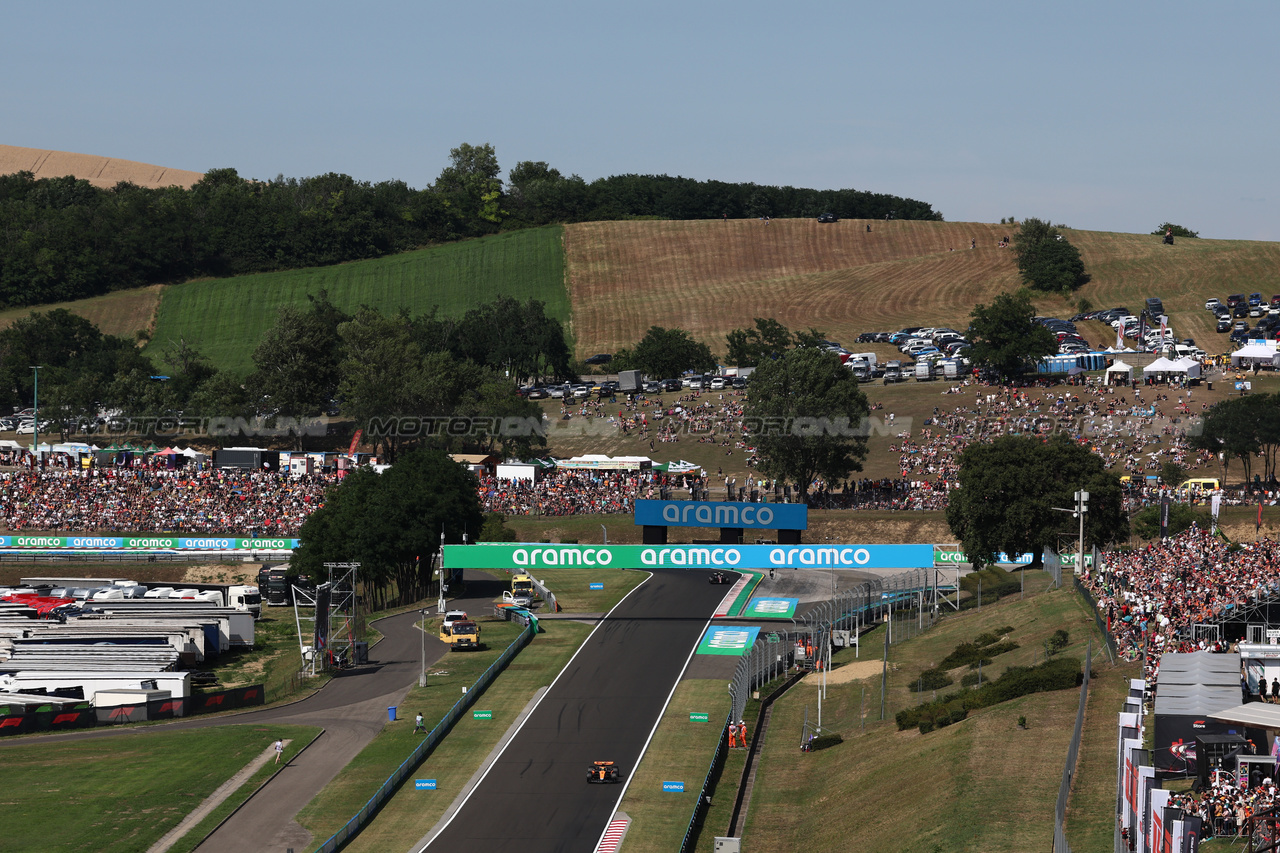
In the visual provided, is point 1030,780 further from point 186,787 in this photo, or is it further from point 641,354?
point 641,354

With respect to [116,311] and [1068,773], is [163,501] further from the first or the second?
[116,311]

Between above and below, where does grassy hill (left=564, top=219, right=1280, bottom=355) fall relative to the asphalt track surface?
above

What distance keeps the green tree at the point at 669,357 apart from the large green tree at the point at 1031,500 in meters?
66.9

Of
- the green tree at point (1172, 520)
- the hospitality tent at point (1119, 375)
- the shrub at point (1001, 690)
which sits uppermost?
the hospitality tent at point (1119, 375)

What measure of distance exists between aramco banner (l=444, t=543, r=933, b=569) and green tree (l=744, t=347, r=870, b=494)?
1043 inches

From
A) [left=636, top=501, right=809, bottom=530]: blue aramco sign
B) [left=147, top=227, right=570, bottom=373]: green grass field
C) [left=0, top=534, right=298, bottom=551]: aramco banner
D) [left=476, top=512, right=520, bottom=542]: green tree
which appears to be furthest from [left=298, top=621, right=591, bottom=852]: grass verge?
[left=147, top=227, right=570, bottom=373]: green grass field

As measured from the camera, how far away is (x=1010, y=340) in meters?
106

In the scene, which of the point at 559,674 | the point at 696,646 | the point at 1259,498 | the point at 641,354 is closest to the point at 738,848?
the point at 559,674

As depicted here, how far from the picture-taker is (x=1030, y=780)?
35188 mm

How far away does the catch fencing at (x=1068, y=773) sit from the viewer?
88.7 feet

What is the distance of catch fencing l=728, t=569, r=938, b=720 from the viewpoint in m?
52.3

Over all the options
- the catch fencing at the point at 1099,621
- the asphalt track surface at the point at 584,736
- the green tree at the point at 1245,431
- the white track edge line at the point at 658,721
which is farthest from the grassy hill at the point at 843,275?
the white track edge line at the point at 658,721

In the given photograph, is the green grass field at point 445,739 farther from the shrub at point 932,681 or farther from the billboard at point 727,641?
the shrub at point 932,681
